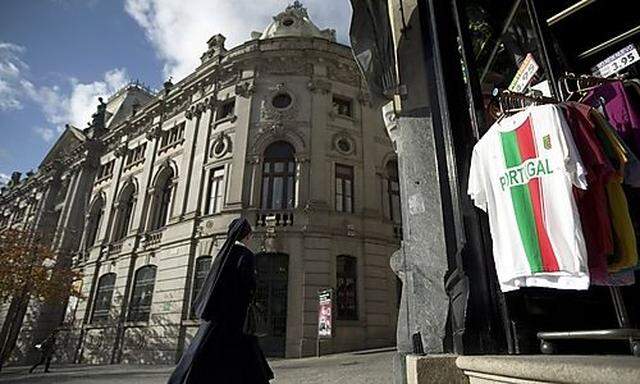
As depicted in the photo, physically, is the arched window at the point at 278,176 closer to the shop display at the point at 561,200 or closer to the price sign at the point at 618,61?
the price sign at the point at 618,61

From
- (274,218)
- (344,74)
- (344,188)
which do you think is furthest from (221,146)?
(344,74)

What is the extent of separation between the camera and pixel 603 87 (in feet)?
6.93

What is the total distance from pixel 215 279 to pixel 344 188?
1283cm

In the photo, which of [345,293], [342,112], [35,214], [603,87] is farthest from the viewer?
[35,214]

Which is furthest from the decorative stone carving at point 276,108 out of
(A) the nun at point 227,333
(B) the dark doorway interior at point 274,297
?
(A) the nun at point 227,333

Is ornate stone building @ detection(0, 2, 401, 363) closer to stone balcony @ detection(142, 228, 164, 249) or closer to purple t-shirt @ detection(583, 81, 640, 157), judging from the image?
stone balcony @ detection(142, 228, 164, 249)

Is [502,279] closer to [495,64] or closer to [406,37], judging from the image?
[406,37]

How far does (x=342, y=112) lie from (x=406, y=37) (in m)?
14.1

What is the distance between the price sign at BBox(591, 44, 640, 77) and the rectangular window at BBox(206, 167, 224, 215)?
14.2 metres

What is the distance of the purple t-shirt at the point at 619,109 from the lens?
6.32 feet

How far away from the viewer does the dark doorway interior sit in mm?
12648

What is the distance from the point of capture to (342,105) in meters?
17.5

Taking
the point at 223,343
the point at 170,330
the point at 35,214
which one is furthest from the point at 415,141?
the point at 35,214

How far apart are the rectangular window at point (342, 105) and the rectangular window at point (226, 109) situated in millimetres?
5221
